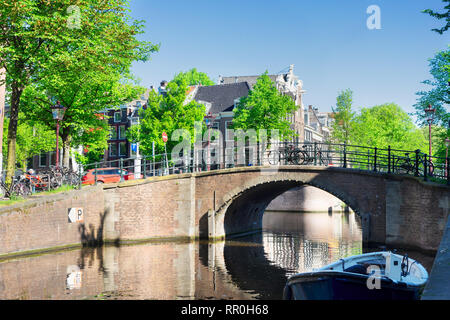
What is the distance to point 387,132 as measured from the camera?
55.5 m

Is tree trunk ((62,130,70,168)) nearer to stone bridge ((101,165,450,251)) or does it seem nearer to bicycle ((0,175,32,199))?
stone bridge ((101,165,450,251))

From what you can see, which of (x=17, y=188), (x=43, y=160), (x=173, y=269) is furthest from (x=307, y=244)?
(x=43, y=160)

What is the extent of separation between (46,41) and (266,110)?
22138 millimetres

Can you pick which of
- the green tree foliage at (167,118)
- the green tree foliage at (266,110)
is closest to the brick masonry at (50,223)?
the green tree foliage at (167,118)

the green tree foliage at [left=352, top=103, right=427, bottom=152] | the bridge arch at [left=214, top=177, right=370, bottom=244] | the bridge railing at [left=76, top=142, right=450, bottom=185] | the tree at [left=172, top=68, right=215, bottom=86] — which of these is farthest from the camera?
the tree at [left=172, top=68, right=215, bottom=86]

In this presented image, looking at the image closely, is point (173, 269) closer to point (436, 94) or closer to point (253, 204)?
point (253, 204)

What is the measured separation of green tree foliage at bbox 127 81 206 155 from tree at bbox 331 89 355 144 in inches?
665

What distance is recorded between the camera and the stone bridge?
19984 millimetres

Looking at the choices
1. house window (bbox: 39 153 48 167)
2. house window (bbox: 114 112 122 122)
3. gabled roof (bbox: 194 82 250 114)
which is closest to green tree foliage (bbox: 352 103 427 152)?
gabled roof (bbox: 194 82 250 114)

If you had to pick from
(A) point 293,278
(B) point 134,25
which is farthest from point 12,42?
(A) point 293,278

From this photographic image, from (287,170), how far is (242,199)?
3.88 meters

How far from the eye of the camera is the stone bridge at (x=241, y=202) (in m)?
20.0

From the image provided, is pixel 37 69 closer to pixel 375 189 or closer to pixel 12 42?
pixel 12 42

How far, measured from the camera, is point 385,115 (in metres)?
64.0
